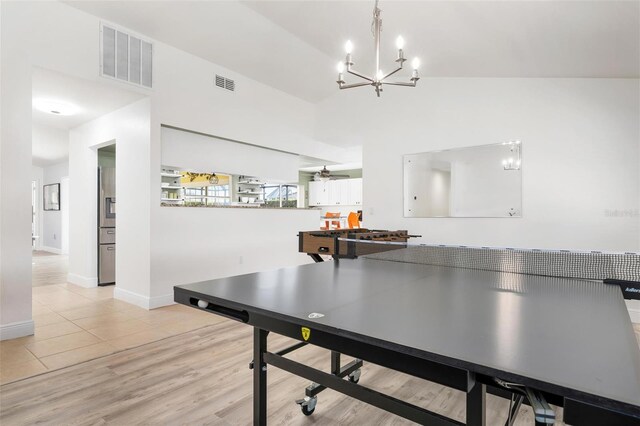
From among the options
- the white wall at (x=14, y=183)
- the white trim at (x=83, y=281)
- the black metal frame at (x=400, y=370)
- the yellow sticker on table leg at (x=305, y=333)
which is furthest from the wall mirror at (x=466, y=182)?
the white trim at (x=83, y=281)

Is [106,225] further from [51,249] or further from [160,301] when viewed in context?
[51,249]

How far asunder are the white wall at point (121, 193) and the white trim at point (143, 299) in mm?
26

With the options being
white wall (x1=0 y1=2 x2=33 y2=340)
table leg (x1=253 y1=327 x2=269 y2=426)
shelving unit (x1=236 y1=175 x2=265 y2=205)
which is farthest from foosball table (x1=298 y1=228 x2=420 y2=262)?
shelving unit (x1=236 y1=175 x2=265 y2=205)

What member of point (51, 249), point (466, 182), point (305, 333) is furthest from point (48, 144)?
point (305, 333)

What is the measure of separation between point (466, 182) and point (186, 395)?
12.5ft

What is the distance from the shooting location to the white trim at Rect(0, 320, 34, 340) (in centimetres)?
292

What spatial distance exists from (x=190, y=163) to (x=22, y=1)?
82.6 inches

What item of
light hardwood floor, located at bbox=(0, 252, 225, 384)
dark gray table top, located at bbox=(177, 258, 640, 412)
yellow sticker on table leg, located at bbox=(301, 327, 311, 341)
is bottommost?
light hardwood floor, located at bbox=(0, 252, 225, 384)

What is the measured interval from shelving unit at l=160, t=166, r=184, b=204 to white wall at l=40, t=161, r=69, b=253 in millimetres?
5438

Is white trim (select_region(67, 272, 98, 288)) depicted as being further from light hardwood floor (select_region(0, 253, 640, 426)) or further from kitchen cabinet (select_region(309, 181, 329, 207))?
kitchen cabinet (select_region(309, 181, 329, 207))

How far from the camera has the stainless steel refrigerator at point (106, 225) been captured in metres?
5.11

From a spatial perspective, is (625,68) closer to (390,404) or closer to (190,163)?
(390,404)

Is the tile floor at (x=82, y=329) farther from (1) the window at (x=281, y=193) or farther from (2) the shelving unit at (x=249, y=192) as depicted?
(1) the window at (x=281, y=193)

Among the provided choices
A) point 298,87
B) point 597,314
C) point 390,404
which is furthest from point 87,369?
point 298,87
